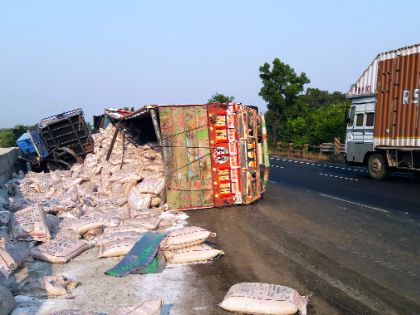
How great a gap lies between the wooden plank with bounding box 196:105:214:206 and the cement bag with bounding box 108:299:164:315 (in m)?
4.81

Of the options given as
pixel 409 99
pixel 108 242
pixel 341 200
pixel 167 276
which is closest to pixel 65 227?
pixel 108 242

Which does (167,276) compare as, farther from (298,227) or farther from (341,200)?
(341,200)

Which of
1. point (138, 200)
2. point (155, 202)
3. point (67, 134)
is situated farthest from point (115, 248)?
point (67, 134)

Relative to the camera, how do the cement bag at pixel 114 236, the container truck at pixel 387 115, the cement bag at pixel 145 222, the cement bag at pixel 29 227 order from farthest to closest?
the container truck at pixel 387 115 < the cement bag at pixel 145 222 < the cement bag at pixel 114 236 < the cement bag at pixel 29 227

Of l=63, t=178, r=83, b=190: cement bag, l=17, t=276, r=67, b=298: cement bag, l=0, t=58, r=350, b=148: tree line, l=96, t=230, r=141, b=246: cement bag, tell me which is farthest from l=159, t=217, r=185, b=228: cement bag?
l=0, t=58, r=350, b=148: tree line

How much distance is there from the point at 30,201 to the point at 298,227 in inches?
241

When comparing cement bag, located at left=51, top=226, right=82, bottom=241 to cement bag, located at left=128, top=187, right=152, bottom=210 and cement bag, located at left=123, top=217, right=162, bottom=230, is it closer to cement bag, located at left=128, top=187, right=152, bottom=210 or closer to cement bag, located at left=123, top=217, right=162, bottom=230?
cement bag, located at left=123, top=217, right=162, bottom=230

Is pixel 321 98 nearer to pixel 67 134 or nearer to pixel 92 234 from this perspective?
pixel 67 134

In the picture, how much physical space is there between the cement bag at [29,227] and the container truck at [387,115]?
10536 mm

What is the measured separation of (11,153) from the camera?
12648mm

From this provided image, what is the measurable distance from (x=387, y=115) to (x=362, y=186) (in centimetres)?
269

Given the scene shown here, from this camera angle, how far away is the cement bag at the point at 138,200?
784 cm

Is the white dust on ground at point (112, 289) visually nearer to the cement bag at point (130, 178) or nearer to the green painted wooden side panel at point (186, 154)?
the green painted wooden side panel at point (186, 154)

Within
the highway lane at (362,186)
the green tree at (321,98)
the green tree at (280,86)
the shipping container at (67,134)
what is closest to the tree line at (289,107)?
the green tree at (280,86)
